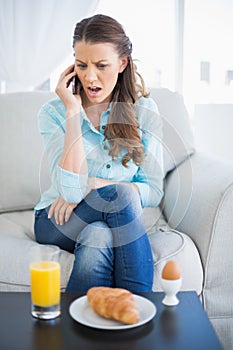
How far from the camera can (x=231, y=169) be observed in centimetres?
195

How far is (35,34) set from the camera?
299cm

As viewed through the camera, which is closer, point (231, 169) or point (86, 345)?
point (86, 345)

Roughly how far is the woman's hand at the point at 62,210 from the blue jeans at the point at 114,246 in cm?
6

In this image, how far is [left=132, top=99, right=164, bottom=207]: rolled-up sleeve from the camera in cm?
184

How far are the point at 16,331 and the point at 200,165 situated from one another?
1168 millimetres

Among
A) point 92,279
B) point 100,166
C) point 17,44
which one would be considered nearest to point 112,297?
point 92,279

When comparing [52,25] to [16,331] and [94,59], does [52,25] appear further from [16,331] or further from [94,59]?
[16,331]

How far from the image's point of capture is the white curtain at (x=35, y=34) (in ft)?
9.71

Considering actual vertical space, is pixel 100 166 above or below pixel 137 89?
below

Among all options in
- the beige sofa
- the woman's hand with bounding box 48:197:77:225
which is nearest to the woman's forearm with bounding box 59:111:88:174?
the woman's hand with bounding box 48:197:77:225

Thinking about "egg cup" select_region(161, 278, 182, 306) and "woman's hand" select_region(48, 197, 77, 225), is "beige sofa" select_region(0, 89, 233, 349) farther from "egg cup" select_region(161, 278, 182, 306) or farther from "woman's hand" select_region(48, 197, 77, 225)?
"egg cup" select_region(161, 278, 182, 306)

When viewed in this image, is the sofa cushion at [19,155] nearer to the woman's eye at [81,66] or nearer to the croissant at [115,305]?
the woman's eye at [81,66]

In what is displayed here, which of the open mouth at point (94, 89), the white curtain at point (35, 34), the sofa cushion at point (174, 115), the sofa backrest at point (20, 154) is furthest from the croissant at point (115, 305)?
the white curtain at point (35, 34)

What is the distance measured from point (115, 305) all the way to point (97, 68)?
2.60ft
